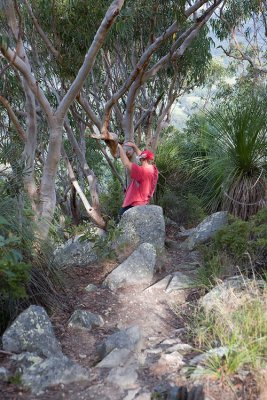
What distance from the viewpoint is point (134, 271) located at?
4.87 m

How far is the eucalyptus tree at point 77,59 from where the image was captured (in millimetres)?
4902

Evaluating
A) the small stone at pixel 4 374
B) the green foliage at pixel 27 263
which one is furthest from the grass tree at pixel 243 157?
the small stone at pixel 4 374

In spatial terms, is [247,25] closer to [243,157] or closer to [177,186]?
[177,186]

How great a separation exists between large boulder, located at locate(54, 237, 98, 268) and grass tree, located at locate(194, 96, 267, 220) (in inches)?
73.7

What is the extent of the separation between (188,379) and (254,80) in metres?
13.3

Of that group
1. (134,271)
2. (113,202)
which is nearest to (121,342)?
(134,271)

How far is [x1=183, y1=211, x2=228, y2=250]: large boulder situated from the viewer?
5801 millimetres

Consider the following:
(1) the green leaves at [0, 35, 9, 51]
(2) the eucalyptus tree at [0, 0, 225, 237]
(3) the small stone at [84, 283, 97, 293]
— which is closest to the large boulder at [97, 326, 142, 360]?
(3) the small stone at [84, 283, 97, 293]

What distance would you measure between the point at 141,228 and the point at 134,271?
0.91 meters

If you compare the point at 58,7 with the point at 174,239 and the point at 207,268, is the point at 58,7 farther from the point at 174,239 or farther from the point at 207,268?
the point at 207,268

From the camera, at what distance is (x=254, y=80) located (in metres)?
14.9

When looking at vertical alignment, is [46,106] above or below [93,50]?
below

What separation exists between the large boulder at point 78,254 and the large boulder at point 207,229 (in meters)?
1.17

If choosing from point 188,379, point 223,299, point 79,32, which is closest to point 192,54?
point 79,32
